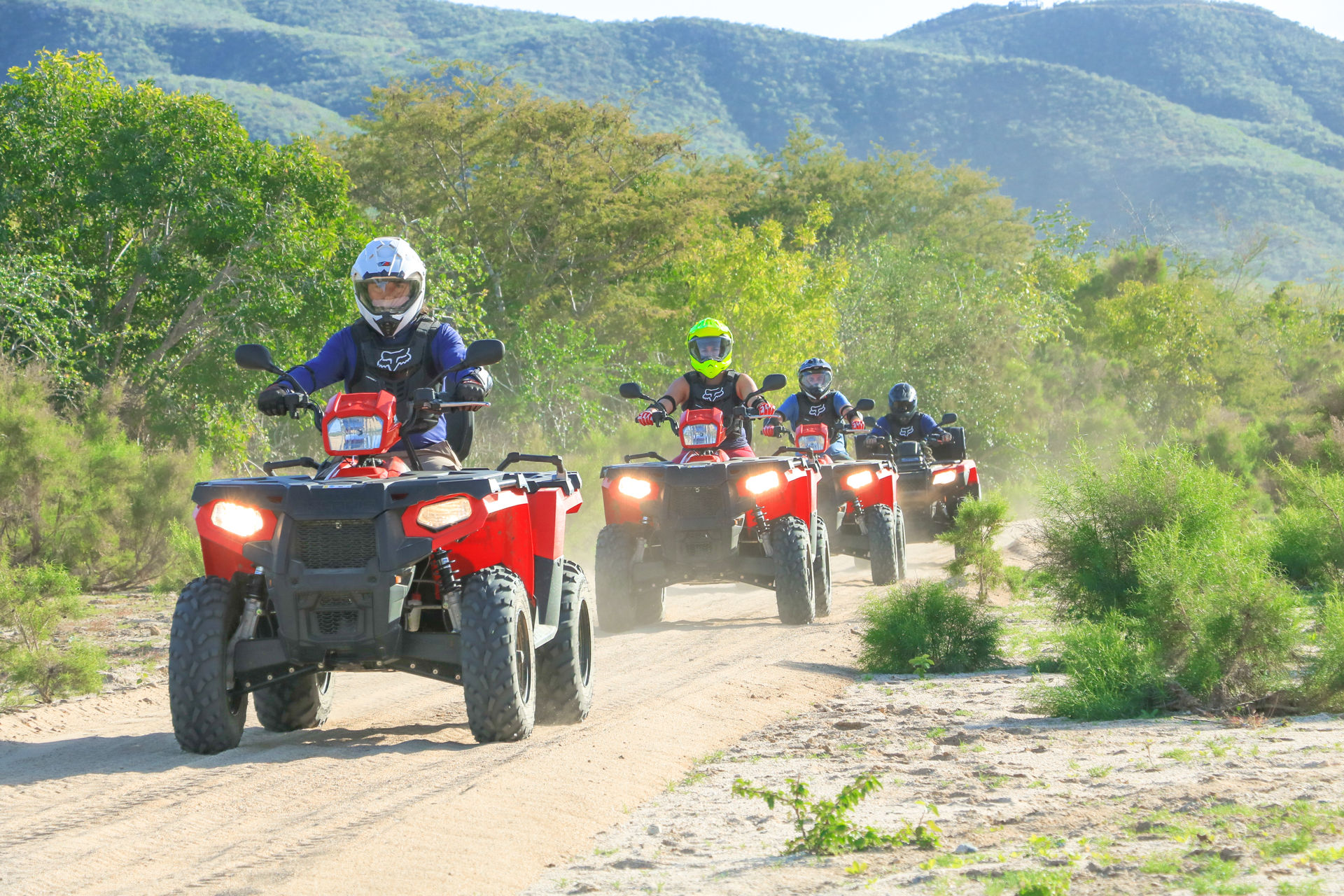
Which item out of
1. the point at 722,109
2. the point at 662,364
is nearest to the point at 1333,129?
the point at 722,109

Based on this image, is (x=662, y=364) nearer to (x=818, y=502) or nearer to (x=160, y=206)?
(x=160, y=206)

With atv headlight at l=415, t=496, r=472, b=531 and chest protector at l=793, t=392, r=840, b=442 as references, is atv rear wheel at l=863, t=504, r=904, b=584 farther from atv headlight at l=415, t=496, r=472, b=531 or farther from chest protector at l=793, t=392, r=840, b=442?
atv headlight at l=415, t=496, r=472, b=531

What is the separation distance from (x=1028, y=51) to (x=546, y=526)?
8016 inches

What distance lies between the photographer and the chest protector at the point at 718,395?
13008 millimetres

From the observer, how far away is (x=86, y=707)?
8797mm

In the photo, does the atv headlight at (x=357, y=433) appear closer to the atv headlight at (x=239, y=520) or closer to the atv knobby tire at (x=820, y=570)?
the atv headlight at (x=239, y=520)

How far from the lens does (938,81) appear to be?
174m

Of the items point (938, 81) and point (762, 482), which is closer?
point (762, 482)

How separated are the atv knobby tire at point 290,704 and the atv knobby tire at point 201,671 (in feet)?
3.01

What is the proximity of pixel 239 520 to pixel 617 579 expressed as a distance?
5960 millimetres

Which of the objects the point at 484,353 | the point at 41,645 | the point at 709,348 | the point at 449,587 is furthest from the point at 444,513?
the point at 709,348

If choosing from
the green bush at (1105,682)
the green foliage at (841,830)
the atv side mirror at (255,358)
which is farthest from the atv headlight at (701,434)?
the green foliage at (841,830)

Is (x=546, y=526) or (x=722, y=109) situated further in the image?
(x=722, y=109)

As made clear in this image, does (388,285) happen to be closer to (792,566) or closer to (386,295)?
(386,295)
